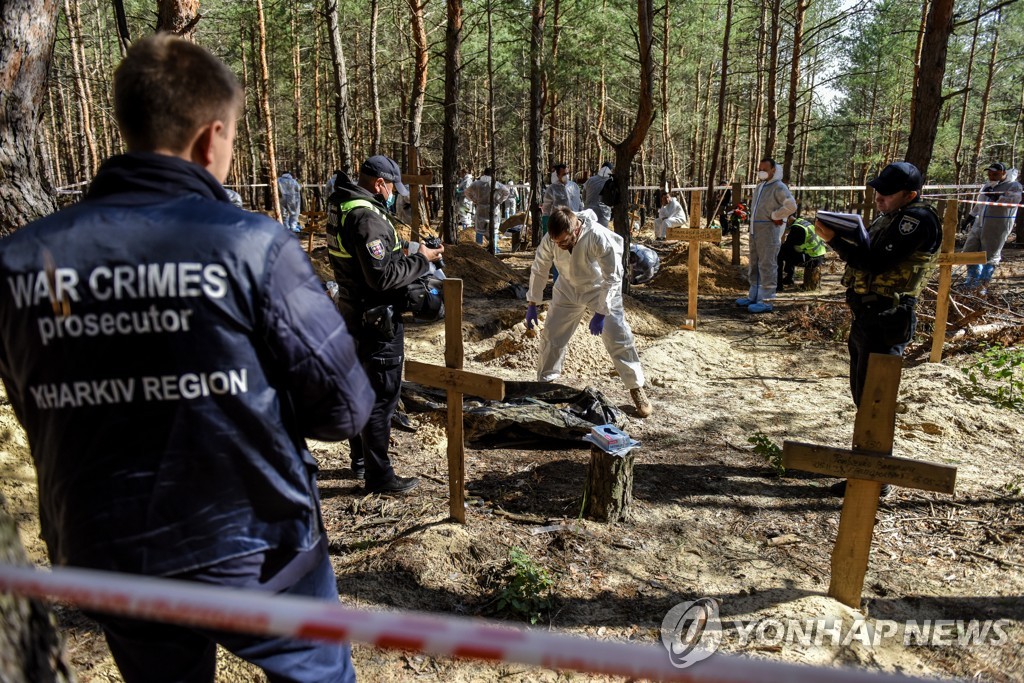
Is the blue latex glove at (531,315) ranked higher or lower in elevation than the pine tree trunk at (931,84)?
lower

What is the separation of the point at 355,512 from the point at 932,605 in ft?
10.4

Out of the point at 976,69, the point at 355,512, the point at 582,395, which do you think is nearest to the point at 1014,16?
the point at 976,69

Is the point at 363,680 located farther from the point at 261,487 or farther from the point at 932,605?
the point at 932,605

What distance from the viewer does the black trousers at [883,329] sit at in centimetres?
441

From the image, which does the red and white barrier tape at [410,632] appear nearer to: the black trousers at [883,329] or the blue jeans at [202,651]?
the blue jeans at [202,651]

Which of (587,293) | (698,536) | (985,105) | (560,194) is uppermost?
(985,105)

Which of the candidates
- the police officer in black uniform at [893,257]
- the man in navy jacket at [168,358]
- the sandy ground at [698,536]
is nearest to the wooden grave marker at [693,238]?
the sandy ground at [698,536]

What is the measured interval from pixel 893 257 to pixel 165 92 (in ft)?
14.3

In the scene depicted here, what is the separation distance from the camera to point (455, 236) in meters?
15.1

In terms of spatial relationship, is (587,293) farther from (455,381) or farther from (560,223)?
(455,381)

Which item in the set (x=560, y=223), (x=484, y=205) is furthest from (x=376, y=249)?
(x=484, y=205)

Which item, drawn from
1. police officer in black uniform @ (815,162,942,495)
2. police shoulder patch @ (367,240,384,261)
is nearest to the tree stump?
police officer in black uniform @ (815,162,942,495)

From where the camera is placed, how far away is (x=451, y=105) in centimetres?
1327

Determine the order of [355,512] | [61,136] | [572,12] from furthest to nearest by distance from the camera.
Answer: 1. [61,136]
2. [572,12]
3. [355,512]
